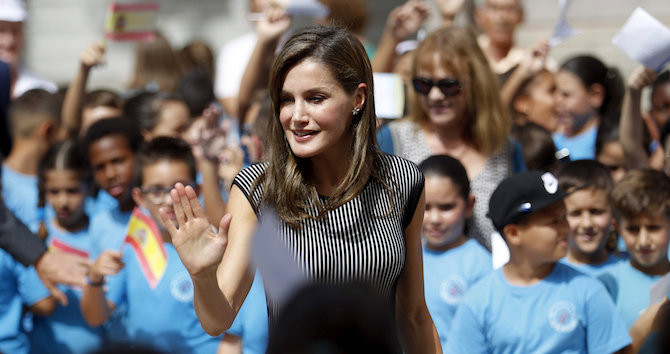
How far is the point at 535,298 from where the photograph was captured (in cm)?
382

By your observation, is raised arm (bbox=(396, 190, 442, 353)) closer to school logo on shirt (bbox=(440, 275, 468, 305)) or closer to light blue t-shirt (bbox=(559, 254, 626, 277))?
school logo on shirt (bbox=(440, 275, 468, 305))

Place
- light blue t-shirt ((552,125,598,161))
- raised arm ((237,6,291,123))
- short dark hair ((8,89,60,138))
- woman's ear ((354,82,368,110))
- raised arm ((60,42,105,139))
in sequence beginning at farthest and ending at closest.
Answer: raised arm ((60,42,105,139)) < short dark hair ((8,89,60,138)) < light blue t-shirt ((552,125,598,161)) < raised arm ((237,6,291,123)) < woman's ear ((354,82,368,110))

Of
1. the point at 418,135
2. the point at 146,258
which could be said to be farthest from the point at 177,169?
the point at 418,135

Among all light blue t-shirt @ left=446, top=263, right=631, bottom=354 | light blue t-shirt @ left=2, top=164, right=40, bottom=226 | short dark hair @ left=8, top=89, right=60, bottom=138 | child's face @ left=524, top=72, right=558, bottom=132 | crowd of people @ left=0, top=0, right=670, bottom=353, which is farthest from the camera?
child's face @ left=524, top=72, right=558, bottom=132

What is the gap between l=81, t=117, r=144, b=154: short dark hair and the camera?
533cm

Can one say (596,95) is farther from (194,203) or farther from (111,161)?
(194,203)

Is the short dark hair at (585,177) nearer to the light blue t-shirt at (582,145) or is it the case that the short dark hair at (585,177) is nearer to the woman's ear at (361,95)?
the light blue t-shirt at (582,145)

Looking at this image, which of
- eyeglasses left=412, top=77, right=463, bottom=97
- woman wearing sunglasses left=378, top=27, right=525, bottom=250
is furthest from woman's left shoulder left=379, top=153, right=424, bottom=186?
eyeglasses left=412, top=77, right=463, bottom=97

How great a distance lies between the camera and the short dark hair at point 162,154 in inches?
187

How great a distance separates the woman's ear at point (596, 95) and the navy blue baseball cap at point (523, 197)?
1900 millimetres

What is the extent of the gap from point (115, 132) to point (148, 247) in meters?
1.17

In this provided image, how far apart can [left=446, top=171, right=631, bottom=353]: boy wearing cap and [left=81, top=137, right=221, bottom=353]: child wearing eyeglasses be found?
1157 millimetres

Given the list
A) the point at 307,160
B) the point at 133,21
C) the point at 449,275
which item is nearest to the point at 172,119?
the point at 133,21

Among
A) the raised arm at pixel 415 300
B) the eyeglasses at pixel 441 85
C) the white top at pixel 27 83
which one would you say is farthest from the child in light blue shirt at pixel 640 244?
the white top at pixel 27 83
